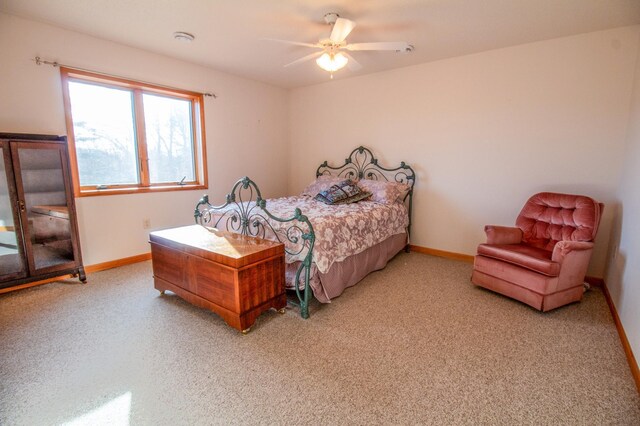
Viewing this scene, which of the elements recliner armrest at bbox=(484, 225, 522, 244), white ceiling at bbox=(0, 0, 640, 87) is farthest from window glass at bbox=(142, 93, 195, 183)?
recliner armrest at bbox=(484, 225, 522, 244)

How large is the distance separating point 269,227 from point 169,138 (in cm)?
234

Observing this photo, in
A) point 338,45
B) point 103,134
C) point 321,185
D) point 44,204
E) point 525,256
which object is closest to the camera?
point 525,256

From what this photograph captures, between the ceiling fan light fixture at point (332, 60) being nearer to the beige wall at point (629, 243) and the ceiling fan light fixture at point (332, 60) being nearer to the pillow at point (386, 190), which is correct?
the pillow at point (386, 190)

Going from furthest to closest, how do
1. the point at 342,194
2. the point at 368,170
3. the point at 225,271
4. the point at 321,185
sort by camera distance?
the point at 368,170
the point at 321,185
the point at 342,194
the point at 225,271

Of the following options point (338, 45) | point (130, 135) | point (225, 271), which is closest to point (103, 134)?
point (130, 135)

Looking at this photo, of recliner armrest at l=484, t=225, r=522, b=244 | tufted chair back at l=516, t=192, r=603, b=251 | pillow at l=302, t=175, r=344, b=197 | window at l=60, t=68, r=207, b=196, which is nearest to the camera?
tufted chair back at l=516, t=192, r=603, b=251

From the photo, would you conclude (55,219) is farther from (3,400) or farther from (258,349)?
(258,349)

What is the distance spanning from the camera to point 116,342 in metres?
2.16

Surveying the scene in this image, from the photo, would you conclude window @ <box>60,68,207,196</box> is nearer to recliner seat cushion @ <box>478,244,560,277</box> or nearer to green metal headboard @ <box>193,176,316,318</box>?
green metal headboard @ <box>193,176,316,318</box>

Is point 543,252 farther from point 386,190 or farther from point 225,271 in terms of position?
point 225,271

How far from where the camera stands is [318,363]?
6.37 ft

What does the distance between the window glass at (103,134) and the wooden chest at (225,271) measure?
4.74 ft

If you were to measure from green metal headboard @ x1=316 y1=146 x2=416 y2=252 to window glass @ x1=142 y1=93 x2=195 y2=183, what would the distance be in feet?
6.78

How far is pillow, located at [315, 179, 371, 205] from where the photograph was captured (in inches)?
147
